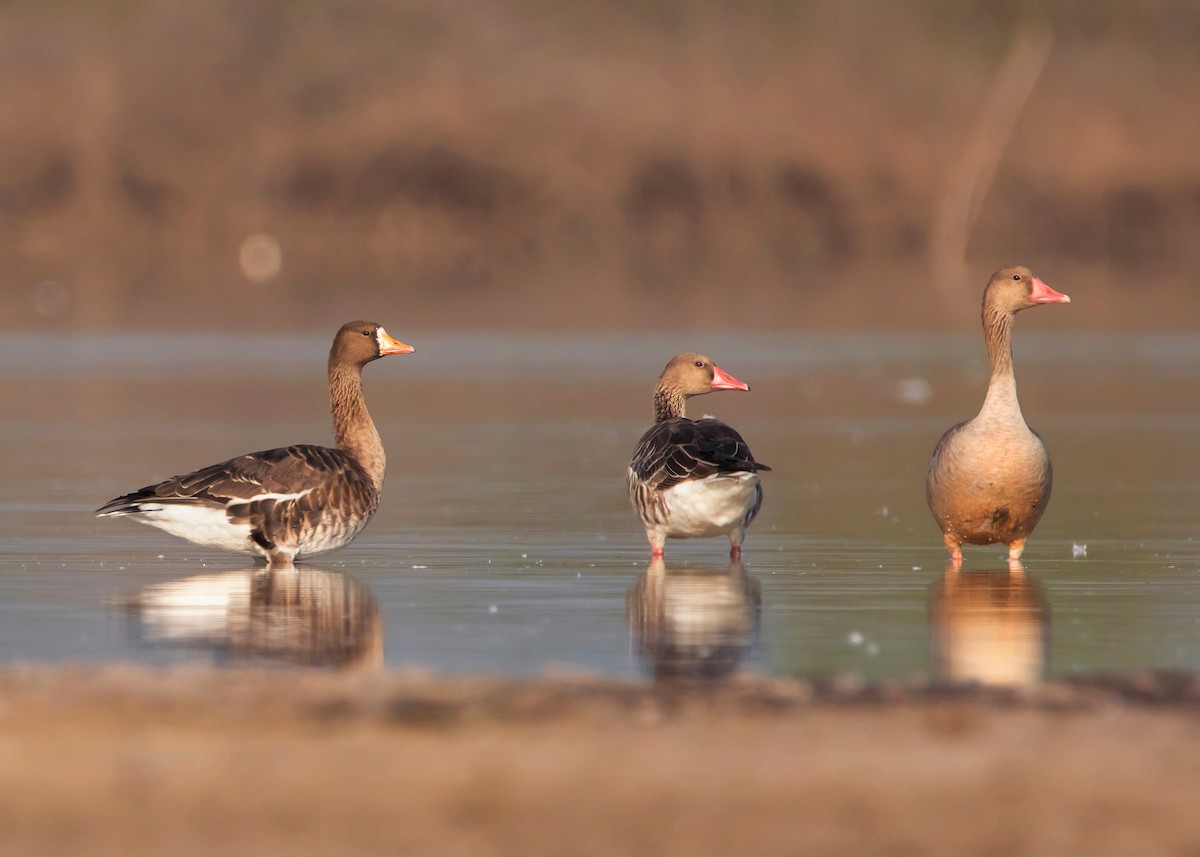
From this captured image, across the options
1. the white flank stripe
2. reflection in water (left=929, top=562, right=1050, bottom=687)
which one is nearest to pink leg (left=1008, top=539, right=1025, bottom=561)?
reflection in water (left=929, top=562, right=1050, bottom=687)

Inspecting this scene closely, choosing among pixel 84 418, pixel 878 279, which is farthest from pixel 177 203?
pixel 84 418

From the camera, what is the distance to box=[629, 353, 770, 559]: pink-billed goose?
10.9 metres

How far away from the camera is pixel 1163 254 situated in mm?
57656

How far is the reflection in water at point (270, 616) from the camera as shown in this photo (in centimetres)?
838

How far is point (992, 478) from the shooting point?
10.8 meters

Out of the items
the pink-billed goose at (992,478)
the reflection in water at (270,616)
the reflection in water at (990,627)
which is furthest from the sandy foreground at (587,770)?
the pink-billed goose at (992,478)

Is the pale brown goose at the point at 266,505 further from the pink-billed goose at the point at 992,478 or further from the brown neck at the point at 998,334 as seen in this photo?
the brown neck at the point at 998,334

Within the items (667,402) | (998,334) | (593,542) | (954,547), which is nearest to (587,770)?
(954,547)

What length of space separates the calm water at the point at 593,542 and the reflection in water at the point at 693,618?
28 millimetres

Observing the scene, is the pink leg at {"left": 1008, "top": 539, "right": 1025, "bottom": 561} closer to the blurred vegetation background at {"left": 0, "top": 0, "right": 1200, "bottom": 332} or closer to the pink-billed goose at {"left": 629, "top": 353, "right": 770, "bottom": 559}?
the pink-billed goose at {"left": 629, "top": 353, "right": 770, "bottom": 559}

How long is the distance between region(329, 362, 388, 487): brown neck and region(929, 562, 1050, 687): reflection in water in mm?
3173

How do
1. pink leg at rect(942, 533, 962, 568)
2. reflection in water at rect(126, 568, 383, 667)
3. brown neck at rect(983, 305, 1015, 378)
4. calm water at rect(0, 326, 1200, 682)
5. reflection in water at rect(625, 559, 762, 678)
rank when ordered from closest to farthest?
reflection in water at rect(625, 559, 762, 678) < reflection in water at rect(126, 568, 383, 667) < calm water at rect(0, 326, 1200, 682) < pink leg at rect(942, 533, 962, 568) < brown neck at rect(983, 305, 1015, 378)

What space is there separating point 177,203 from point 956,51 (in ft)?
91.6

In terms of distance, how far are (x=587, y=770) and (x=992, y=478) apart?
16.7ft
